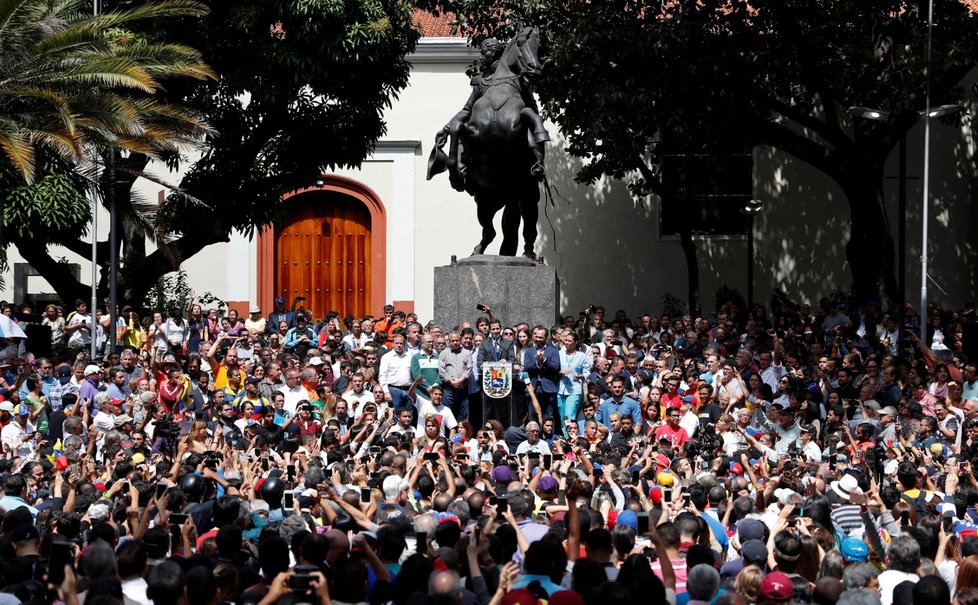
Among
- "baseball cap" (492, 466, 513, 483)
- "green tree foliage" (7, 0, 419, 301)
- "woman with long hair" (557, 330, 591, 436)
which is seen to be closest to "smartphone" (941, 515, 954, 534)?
"baseball cap" (492, 466, 513, 483)

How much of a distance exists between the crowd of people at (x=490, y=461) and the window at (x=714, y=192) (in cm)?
583

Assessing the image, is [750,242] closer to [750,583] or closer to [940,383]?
[940,383]

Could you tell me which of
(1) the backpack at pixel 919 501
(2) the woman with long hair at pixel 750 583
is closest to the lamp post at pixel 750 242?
(1) the backpack at pixel 919 501

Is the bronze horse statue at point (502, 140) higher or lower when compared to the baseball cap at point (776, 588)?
higher

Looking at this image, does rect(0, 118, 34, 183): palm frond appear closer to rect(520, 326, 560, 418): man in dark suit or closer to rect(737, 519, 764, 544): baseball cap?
rect(520, 326, 560, 418): man in dark suit

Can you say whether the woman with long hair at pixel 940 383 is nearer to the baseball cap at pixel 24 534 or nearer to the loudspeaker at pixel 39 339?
the baseball cap at pixel 24 534

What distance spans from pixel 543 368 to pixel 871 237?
10.4 metres

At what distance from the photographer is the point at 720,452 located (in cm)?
1323

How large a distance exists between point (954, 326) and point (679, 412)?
8.37 m

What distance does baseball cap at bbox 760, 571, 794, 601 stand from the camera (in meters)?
6.73

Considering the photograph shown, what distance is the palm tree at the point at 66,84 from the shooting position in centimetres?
1777

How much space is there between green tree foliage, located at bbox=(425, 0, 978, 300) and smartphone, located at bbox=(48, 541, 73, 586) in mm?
17541

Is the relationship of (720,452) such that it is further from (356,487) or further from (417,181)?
(417,181)

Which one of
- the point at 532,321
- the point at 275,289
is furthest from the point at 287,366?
the point at 275,289
